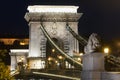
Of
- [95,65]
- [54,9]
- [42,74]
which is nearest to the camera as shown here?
[95,65]

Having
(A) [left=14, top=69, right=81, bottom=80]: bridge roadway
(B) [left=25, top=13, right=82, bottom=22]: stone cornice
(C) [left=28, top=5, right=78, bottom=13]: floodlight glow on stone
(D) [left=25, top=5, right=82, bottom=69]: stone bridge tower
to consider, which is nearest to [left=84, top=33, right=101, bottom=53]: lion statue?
(A) [left=14, top=69, right=81, bottom=80]: bridge roadway

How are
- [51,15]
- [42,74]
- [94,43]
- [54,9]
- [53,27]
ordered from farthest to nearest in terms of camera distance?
1. [54,9]
2. [53,27]
3. [51,15]
4. [42,74]
5. [94,43]

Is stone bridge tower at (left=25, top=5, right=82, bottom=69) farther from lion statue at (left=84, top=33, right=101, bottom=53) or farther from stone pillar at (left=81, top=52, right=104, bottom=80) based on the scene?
lion statue at (left=84, top=33, right=101, bottom=53)

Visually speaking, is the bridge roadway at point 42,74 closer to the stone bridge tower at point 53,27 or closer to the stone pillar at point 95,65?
the stone bridge tower at point 53,27

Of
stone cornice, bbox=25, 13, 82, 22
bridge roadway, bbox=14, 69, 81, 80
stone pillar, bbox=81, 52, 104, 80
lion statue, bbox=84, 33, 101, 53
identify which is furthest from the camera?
stone cornice, bbox=25, 13, 82, 22

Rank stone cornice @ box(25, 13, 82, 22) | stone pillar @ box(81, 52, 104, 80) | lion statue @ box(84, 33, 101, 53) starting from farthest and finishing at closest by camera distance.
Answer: stone cornice @ box(25, 13, 82, 22) < stone pillar @ box(81, 52, 104, 80) < lion statue @ box(84, 33, 101, 53)

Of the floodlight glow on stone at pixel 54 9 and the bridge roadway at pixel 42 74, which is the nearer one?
the bridge roadway at pixel 42 74

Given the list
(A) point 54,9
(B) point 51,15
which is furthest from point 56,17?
(A) point 54,9

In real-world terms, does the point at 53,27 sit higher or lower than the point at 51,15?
lower

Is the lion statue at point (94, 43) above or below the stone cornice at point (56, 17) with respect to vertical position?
below

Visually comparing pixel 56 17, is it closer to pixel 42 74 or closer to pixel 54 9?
pixel 54 9

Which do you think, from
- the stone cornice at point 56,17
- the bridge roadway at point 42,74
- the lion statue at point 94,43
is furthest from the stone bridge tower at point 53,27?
the lion statue at point 94,43

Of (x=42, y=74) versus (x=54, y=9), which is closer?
(x=42, y=74)

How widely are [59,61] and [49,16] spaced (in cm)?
960
